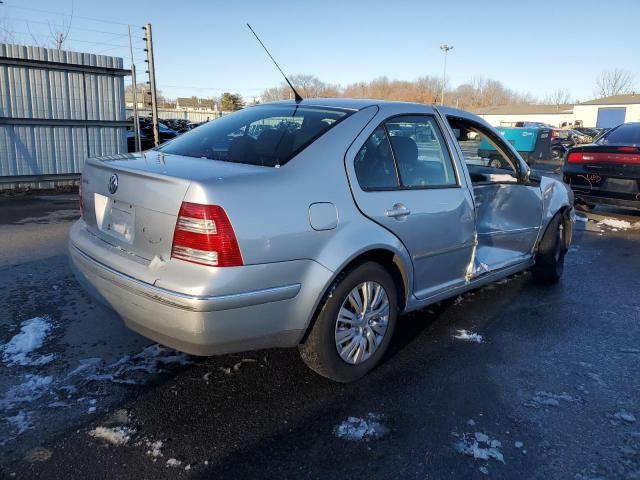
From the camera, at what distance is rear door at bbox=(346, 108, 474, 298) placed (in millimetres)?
3080

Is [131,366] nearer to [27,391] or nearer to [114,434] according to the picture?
[27,391]

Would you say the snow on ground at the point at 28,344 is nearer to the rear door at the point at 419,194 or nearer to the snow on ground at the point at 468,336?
the rear door at the point at 419,194

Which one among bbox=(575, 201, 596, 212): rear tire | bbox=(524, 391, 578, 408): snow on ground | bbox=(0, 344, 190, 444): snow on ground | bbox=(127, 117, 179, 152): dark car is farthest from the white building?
bbox=(0, 344, 190, 444): snow on ground

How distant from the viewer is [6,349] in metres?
3.37

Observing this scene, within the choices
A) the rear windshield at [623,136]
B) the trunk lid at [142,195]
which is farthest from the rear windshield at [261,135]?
the rear windshield at [623,136]

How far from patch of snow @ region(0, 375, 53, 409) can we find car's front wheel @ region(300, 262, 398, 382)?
149 centimetres

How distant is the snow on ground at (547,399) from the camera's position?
296 cm

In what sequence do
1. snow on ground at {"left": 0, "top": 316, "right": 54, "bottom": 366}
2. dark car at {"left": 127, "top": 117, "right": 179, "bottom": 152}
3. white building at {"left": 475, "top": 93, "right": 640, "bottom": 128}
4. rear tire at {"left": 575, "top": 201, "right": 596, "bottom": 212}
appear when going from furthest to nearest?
white building at {"left": 475, "top": 93, "right": 640, "bottom": 128} → dark car at {"left": 127, "top": 117, "right": 179, "bottom": 152} → rear tire at {"left": 575, "top": 201, "right": 596, "bottom": 212} → snow on ground at {"left": 0, "top": 316, "right": 54, "bottom": 366}

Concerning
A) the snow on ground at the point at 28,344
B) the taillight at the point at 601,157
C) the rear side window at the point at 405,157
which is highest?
the rear side window at the point at 405,157

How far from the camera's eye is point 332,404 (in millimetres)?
2898

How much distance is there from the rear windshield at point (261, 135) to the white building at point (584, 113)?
6085 cm

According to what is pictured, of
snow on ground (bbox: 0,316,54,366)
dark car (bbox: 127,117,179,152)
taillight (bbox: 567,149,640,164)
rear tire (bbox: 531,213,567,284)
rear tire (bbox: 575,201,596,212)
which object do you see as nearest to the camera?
snow on ground (bbox: 0,316,54,366)

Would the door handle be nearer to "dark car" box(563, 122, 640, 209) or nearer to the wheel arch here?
the wheel arch

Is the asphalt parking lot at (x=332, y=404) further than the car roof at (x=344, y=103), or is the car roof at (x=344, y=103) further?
the car roof at (x=344, y=103)
